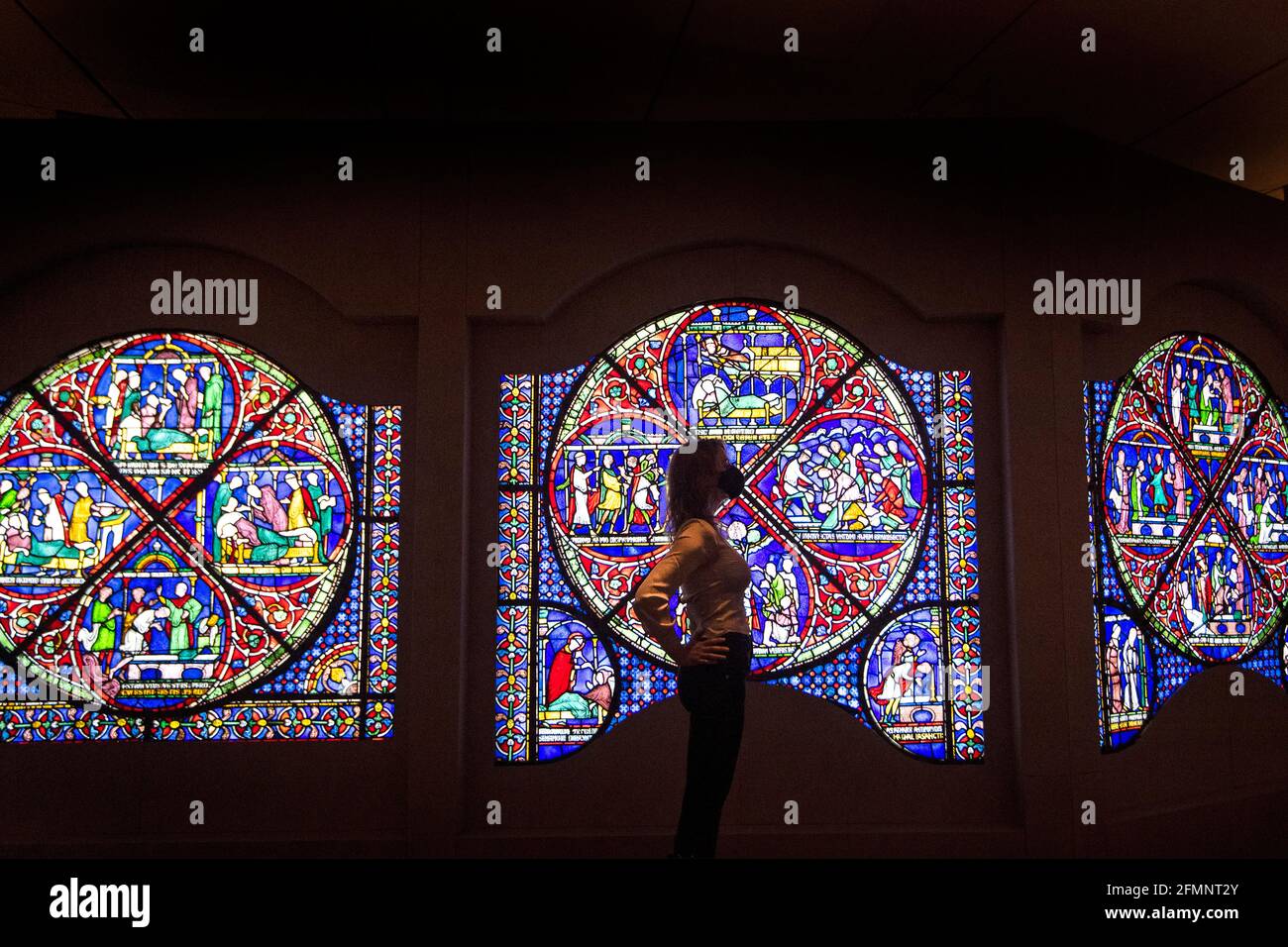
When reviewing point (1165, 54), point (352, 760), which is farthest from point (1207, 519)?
point (352, 760)

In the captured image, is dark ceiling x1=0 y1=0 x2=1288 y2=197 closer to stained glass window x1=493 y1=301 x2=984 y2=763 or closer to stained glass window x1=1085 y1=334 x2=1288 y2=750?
stained glass window x1=493 y1=301 x2=984 y2=763

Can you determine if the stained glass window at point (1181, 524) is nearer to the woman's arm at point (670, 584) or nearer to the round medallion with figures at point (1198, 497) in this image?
the round medallion with figures at point (1198, 497)

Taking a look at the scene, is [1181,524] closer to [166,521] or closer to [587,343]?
[587,343]

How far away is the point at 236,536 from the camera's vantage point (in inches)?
152

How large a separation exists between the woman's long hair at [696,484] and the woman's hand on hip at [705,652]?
0.32m

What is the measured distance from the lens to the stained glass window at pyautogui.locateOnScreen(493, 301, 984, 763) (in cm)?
387

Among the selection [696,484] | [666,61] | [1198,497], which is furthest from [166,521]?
[1198,497]

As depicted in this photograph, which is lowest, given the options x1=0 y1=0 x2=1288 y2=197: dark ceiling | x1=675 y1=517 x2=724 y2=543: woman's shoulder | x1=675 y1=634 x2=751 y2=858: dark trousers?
x1=675 y1=634 x2=751 y2=858: dark trousers

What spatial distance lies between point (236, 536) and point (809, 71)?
9.18 feet

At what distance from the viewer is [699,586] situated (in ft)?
8.75

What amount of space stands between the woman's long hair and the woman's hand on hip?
1.07 ft

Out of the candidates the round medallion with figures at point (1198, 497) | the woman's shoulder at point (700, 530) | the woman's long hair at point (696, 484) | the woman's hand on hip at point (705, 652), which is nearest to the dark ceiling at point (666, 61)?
the round medallion with figures at point (1198, 497)

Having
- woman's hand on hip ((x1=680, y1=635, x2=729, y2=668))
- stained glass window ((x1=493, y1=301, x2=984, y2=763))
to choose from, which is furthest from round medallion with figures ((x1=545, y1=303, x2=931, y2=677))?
woman's hand on hip ((x1=680, y1=635, x2=729, y2=668))

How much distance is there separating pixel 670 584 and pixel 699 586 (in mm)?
89
